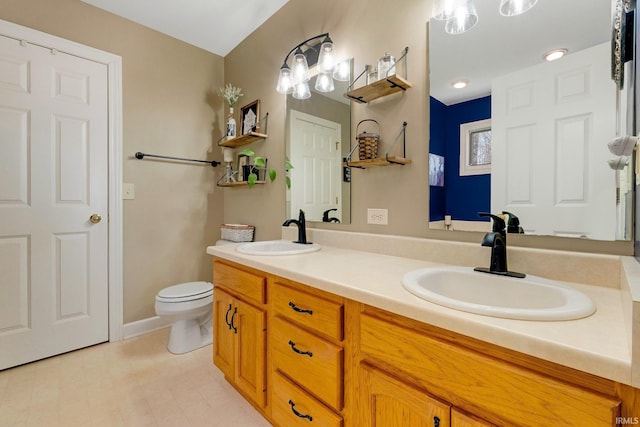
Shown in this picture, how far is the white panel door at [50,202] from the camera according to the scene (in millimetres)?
1819

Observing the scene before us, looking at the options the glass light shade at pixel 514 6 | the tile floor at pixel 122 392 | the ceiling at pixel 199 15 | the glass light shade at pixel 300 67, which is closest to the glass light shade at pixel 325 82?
the glass light shade at pixel 300 67

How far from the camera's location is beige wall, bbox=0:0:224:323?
2.17 metres

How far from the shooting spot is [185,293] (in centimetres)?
201

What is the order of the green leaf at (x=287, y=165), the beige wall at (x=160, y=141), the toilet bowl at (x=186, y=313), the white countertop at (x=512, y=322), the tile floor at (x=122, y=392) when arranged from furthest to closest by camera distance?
1. the beige wall at (x=160, y=141)
2. the green leaf at (x=287, y=165)
3. the toilet bowl at (x=186, y=313)
4. the tile floor at (x=122, y=392)
5. the white countertop at (x=512, y=322)

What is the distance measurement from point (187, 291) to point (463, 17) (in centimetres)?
225

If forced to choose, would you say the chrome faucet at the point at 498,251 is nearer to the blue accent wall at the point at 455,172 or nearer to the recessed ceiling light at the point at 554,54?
the blue accent wall at the point at 455,172

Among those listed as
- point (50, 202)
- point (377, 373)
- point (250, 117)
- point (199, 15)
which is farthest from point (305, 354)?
point (199, 15)


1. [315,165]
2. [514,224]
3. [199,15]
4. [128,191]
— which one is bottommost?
[514,224]

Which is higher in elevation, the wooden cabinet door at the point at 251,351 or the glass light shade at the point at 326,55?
the glass light shade at the point at 326,55

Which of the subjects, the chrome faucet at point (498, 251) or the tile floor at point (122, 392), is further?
the tile floor at point (122, 392)

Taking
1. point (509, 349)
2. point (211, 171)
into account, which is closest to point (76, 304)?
point (211, 171)

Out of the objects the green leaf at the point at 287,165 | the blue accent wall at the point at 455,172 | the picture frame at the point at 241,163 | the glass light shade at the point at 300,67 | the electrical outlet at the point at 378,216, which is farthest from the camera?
the picture frame at the point at 241,163

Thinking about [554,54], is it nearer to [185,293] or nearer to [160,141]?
[185,293]

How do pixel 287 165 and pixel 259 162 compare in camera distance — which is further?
pixel 259 162
